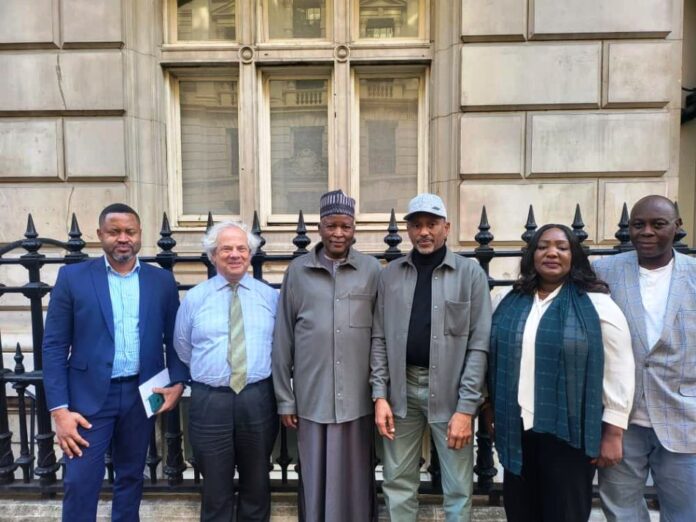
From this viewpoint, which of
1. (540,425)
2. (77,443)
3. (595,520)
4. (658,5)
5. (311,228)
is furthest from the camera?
(311,228)

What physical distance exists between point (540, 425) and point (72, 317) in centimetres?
265

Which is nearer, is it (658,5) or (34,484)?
(34,484)

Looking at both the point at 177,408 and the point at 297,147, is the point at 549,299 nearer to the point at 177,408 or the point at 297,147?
the point at 177,408

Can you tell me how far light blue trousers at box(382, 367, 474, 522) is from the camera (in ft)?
8.79

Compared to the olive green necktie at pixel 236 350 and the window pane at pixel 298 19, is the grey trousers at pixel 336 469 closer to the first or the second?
the olive green necktie at pixel 236 350

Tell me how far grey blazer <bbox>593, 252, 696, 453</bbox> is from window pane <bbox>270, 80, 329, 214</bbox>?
4836mm

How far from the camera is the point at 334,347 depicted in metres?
2.69

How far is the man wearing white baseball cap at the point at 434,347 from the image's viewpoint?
2.58 meters

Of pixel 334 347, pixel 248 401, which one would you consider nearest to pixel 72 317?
pixel 248 401

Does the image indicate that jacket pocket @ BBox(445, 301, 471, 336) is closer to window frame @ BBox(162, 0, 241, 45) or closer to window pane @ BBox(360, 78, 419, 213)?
window pane @ BBox(360, 78, 419, 213)

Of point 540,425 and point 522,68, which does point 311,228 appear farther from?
point 540,425

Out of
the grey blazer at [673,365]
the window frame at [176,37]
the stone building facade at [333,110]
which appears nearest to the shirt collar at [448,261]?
the grey blazer at [673,365]

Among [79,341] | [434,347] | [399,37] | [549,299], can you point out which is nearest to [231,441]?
[79,341]

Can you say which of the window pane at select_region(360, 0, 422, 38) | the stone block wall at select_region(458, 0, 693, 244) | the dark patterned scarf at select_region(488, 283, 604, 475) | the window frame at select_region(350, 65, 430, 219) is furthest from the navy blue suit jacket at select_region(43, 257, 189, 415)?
the window pane at select_region(360, 0, 422, 38)
